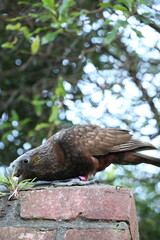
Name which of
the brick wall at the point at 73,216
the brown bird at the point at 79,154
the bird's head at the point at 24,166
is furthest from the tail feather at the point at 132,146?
the brick wall at the point at 73,216

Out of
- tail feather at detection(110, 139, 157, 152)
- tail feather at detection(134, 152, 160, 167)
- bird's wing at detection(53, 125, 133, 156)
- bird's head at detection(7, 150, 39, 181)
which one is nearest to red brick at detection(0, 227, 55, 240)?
bird's head at detection(7, 150, 39, 181)

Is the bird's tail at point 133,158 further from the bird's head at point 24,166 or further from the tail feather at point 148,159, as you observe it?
the bird's head at point 24,166

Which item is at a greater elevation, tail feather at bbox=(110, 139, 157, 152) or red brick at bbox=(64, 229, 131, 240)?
red brick at bbox=(64, 229, 131, 240)

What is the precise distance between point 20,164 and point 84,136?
2.04ft

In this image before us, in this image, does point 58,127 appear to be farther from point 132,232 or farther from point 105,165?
point 132,232

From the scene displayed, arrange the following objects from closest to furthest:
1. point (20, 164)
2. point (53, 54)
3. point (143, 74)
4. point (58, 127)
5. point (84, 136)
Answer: point (20, 164)
point (84, 136)
point (58, 127)
point (143, 74)
point (53, 54)

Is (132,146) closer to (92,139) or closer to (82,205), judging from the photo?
(92,139)

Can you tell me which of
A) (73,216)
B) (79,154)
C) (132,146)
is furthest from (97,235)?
(132,146)

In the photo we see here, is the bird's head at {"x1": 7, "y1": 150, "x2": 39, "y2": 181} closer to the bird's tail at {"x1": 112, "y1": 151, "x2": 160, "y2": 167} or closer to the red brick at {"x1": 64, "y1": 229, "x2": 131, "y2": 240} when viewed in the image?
the bird's tail at {"x1": 112, "y1": 151, "x2": 160, "y2": 167}

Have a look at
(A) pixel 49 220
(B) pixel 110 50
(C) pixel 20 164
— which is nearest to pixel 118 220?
(A) pixel 49 220

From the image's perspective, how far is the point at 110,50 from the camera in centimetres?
509

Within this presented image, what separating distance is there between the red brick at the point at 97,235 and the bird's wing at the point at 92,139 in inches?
57.6

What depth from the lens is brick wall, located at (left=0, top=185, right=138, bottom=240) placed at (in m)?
1.54

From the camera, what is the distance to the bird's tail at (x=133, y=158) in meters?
A: 3.29
